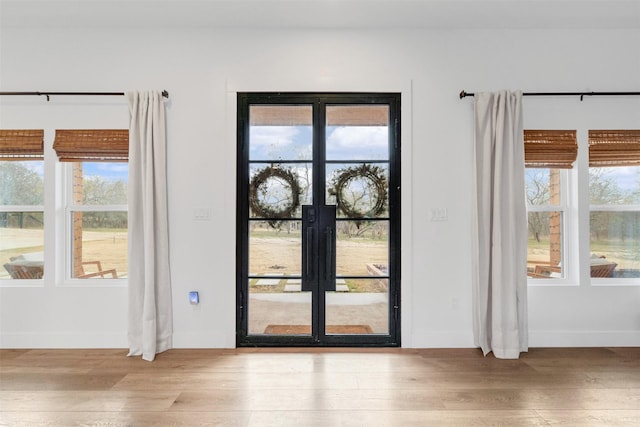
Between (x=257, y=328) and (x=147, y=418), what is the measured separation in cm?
128

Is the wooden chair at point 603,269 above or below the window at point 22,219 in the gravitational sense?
below

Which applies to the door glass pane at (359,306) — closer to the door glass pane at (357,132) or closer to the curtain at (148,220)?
the door glass pane at (357,132)

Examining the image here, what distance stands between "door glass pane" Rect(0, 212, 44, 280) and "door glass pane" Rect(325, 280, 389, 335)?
108 inches

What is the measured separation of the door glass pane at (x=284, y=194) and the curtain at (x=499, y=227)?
60.2 inches

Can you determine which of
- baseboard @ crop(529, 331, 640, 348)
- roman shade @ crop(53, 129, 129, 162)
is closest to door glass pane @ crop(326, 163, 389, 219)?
baseboard @ crop(529, 331, 640, 348)

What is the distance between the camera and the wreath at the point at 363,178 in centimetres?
333

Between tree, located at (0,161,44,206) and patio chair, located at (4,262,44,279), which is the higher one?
tree, located at (0,161,44,206)

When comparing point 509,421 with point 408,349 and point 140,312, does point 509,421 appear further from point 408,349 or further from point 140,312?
point 140,312

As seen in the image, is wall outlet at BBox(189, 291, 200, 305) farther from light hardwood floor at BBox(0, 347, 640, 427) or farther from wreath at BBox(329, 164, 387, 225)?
wreath at BBox(329, 164, 387, 225)

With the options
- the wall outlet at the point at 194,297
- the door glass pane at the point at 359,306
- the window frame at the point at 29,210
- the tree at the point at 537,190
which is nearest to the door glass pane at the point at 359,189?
the door glass pane at the point at 359,306

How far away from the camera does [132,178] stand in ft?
10.3

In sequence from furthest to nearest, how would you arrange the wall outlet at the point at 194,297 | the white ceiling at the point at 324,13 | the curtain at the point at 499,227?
the wall outlet at the point at 194,297 < the curtain at the point at 499,227 < the white ceiling at the point at 324,13

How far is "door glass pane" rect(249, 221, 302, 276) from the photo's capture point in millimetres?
3338

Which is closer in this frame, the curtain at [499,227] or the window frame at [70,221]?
the curtain at [499,227]
